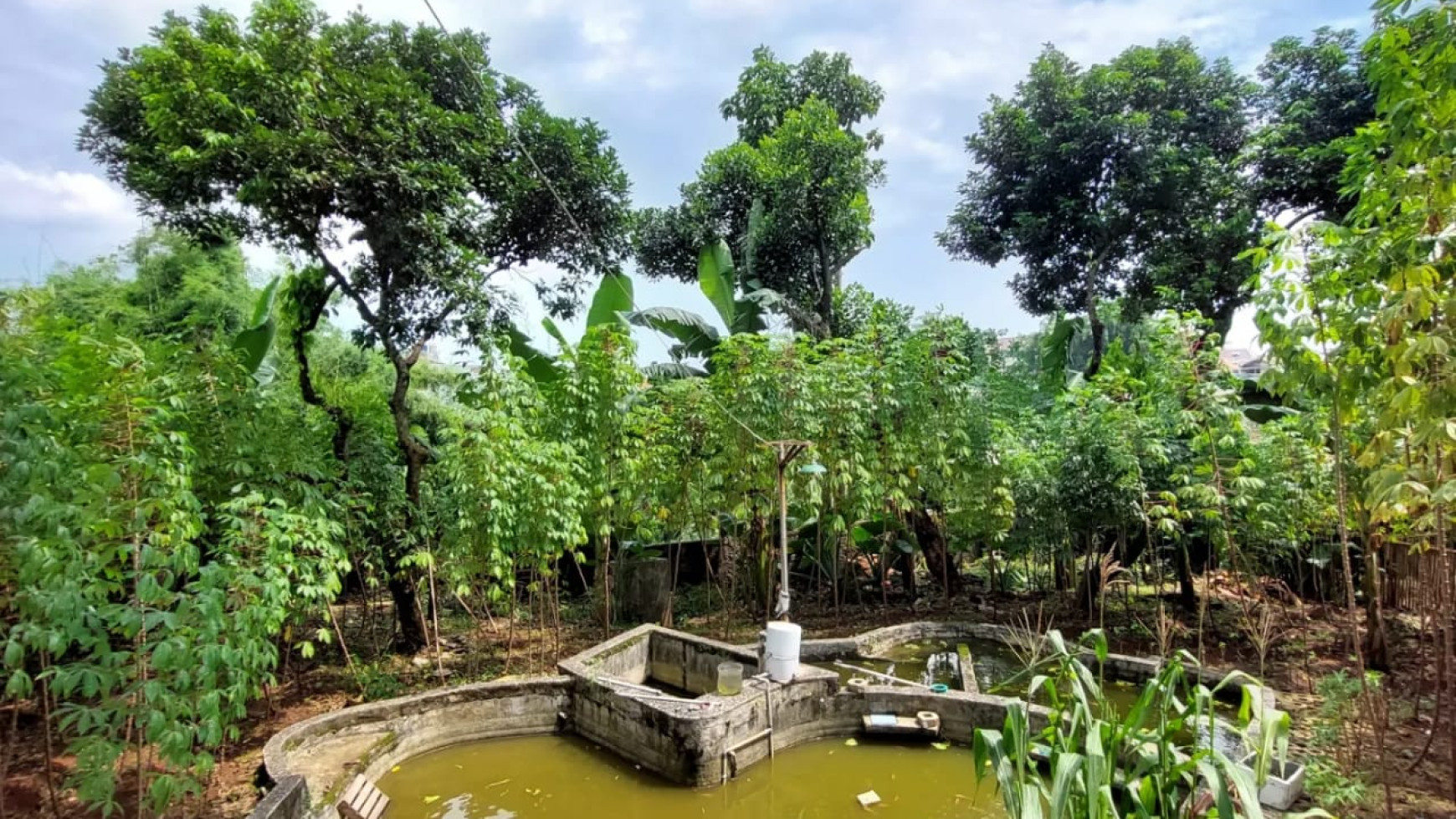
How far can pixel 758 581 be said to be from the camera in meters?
8.65

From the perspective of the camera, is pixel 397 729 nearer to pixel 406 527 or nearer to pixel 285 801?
pixel 285 801

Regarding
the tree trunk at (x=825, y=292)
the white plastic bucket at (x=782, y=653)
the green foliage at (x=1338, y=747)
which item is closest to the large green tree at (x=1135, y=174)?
the tree trunk at (x=825, y=292)

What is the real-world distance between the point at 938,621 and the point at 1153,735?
20.1 feet

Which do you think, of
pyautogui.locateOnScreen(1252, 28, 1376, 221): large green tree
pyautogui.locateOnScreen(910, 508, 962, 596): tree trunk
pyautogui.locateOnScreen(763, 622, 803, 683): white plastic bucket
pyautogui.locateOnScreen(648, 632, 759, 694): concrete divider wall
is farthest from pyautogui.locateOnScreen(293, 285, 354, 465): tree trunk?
pyautogui.locateOnScreen(1252, 28, 1376, 221): large green tree

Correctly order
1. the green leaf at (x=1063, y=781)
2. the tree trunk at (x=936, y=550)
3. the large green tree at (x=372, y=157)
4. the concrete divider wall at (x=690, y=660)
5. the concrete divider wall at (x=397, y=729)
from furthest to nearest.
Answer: the tree trunk at (x=936, y=550), the concrete divider wall at (x=690, y=660), the large green tree at (x=372, y=157), the concrete divider wall at (x=397, y=729), the green leaf at (x=1063, y=781)

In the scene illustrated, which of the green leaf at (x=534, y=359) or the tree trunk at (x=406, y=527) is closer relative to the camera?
the tree trunk at (x=406, y=527)

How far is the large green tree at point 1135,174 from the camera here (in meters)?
10.3

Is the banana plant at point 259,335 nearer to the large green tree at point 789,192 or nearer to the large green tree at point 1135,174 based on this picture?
the large green tree at point 789,192

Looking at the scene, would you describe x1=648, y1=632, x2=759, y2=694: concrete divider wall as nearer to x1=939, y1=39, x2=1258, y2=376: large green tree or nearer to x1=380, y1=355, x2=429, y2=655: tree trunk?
x1=380, y1=355, x2=429, y2=655: tree trunk

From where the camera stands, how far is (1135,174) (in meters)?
10.5

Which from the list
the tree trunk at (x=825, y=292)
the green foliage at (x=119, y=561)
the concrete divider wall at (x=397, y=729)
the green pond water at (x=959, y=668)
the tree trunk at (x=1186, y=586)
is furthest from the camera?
the tree trunk at (x=825, y=292)

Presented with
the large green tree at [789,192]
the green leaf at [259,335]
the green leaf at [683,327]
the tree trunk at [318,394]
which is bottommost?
the tree trunk at [318,394]

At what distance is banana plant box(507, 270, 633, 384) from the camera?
788 cm

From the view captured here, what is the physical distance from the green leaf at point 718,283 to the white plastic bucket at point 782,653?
235 inches
